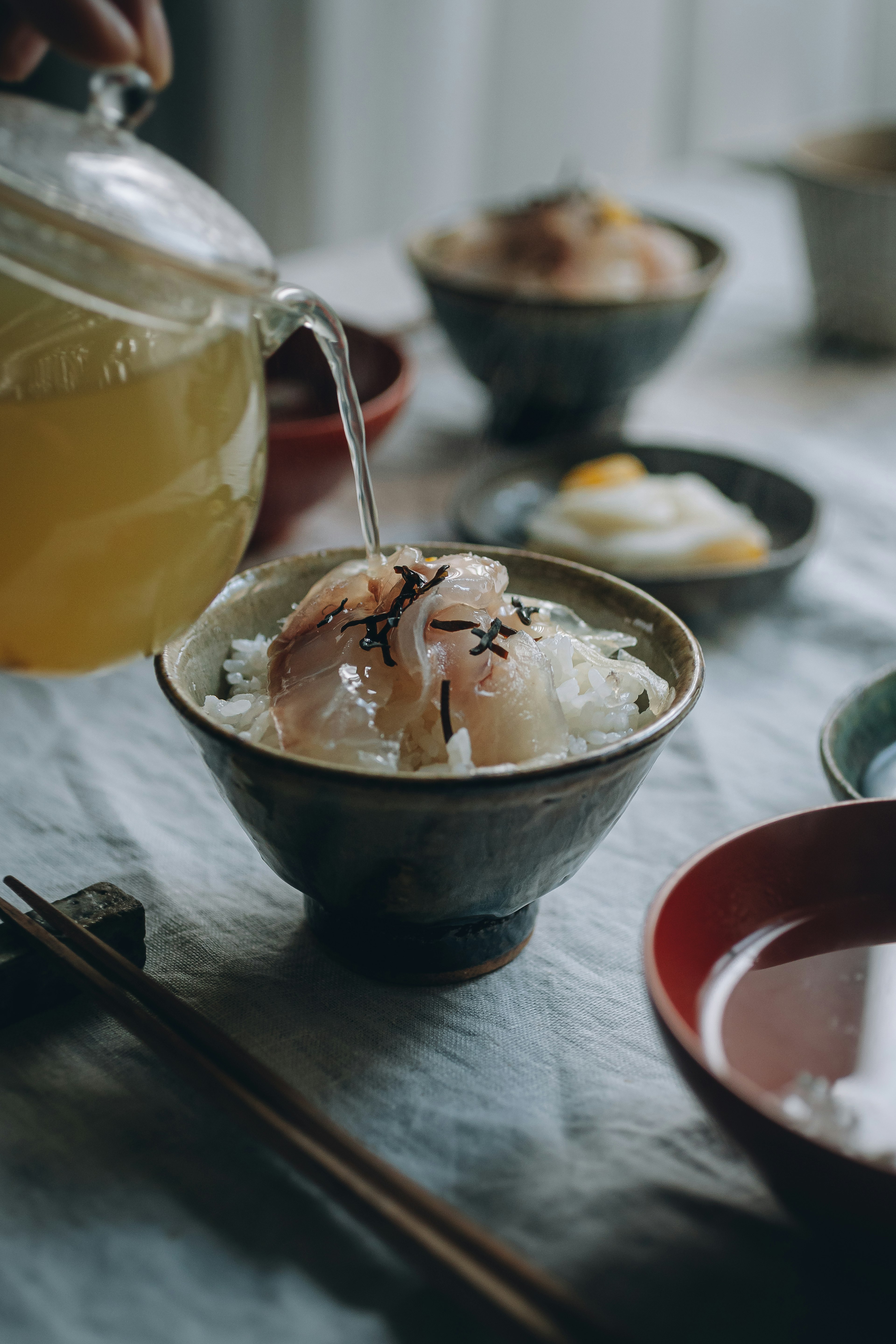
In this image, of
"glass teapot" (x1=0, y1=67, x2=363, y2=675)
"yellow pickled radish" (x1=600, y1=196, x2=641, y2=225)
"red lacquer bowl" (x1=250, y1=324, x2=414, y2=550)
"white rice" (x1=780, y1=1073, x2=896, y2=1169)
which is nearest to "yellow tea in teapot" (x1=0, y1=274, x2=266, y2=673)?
"glass teapot" (x1=0, y1=67, x2=363, y2=675)

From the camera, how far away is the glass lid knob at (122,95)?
93 centimetres

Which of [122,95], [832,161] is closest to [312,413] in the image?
[122,95]

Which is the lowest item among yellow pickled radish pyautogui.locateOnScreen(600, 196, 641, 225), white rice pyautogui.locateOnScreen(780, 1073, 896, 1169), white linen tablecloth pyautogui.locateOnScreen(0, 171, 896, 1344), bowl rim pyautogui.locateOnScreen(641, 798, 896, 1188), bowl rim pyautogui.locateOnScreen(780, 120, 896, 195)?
white linen tablecloth pyautogui.locateOnScreen(0, 171, 896, 1344)

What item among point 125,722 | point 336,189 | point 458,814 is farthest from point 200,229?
point 336,189

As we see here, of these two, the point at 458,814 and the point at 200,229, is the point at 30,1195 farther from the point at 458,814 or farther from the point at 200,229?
the point at 200,229

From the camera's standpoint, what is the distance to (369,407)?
137 cm

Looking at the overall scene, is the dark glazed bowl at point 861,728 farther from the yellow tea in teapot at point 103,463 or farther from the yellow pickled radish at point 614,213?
the yellow pickled radish at point 614,213

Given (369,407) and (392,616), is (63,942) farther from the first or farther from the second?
(369,407)

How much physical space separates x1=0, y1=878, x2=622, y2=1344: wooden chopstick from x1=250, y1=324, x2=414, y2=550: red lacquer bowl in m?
0.65

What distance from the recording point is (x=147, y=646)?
71 centimetres

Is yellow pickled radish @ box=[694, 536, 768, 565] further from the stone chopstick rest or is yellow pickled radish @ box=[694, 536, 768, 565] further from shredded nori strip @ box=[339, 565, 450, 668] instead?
the stone chopstick rest

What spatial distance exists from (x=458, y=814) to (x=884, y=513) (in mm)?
1089

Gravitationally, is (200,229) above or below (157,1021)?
above

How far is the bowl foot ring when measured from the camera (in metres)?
0.76
